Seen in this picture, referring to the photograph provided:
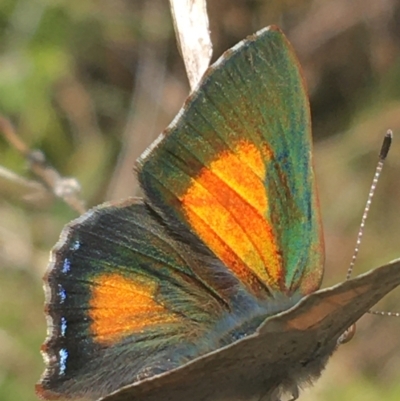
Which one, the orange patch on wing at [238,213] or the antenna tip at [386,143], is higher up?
the orange patch on wing at [238,213]

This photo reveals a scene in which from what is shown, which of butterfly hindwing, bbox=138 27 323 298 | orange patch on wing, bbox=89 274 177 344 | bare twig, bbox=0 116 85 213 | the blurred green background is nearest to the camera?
butterfly hindwing, bbox=138 27 323 298

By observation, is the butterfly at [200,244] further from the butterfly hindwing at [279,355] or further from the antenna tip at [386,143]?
the antenna tip at [386,143]

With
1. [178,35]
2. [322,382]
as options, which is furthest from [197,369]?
[322,382]

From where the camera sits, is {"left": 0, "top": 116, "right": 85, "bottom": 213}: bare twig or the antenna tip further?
{"left": 0, "top": 116, "right": 85, "bottom": 213}: bare twig

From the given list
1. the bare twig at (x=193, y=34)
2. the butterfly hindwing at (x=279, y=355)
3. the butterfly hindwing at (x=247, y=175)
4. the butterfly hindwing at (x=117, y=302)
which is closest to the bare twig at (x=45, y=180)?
the butterfly hindwing at (x=117, y=302)

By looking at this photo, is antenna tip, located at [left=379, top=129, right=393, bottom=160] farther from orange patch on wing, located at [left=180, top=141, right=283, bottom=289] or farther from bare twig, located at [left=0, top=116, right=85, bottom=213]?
bare twig, located at [left=0, top=116, right=85, bottom=213]

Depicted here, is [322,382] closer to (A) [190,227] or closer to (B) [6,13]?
(A) [190,227]

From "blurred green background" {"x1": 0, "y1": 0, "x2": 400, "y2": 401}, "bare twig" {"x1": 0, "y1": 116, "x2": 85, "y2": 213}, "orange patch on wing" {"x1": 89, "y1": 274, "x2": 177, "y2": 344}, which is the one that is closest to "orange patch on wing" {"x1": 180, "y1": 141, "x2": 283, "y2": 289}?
"orange patch on wing" {"x1": 89, "y1": 274, "x2": 177, "y2": 344}
